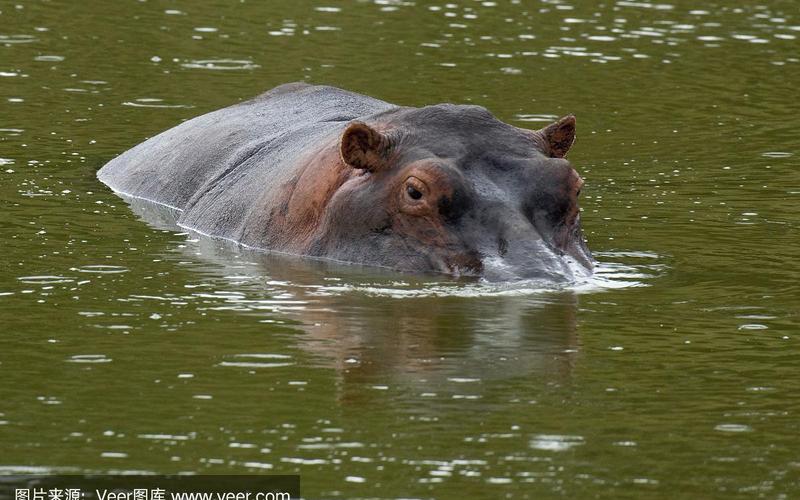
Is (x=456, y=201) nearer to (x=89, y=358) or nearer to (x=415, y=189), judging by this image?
(x=415, y=189)

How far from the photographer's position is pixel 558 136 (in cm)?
1238

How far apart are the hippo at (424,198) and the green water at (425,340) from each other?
218 mm

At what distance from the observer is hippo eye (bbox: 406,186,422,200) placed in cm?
1145

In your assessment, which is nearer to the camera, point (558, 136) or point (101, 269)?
point (101, 269)

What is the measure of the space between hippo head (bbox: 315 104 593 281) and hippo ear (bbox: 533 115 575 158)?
82 mm

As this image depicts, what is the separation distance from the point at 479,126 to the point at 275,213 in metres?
1.75

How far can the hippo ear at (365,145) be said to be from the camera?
11.8 metres

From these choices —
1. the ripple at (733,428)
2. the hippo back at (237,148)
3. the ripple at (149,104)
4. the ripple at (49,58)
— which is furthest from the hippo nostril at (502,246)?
the ripple at (49,58)

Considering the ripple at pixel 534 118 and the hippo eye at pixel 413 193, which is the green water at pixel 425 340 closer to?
the ripple at pixel 534 118

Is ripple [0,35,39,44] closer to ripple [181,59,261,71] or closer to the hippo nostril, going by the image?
ripple [181,59,261,71]

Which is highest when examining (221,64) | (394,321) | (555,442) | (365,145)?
(555,442)

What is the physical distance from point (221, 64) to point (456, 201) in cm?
1254

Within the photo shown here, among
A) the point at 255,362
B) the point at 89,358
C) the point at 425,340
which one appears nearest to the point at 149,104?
the point at 425,340

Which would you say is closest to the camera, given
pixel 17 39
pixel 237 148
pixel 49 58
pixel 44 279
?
pixel 44 279
